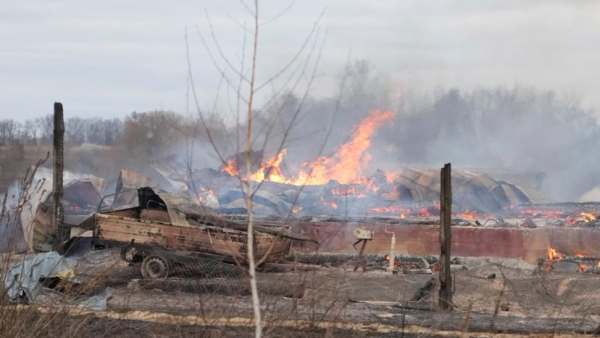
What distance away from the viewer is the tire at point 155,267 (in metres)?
15.0

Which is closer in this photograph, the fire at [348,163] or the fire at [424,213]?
the fire at [424,213]

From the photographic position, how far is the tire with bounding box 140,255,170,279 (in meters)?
15.0

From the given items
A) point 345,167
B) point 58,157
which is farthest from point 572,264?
point 345,167

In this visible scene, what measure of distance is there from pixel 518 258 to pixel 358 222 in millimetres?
4351

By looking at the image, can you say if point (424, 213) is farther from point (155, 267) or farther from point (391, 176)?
point (155, 267)

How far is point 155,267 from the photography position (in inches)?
598

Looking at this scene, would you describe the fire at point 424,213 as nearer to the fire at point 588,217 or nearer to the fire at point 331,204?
the fire at point 331,204

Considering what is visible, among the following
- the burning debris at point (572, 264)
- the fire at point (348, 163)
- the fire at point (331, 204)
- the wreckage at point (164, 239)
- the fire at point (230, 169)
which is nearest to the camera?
the fire at point (230, 169)

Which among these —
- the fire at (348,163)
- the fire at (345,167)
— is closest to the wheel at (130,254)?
the fire at (345,167)

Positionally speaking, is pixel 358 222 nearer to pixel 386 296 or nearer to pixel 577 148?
pixel 386 296

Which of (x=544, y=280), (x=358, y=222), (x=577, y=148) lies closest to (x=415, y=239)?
(x=358, y=222)

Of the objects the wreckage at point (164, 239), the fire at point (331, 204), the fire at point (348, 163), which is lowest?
the wreckage at point (164, 239)

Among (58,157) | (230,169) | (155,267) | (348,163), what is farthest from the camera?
(348,163)

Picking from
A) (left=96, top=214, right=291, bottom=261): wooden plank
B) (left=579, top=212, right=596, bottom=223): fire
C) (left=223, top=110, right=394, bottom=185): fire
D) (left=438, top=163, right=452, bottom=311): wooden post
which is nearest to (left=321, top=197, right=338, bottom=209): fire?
(left=223, top=110, right=394, bottom=185): fire
